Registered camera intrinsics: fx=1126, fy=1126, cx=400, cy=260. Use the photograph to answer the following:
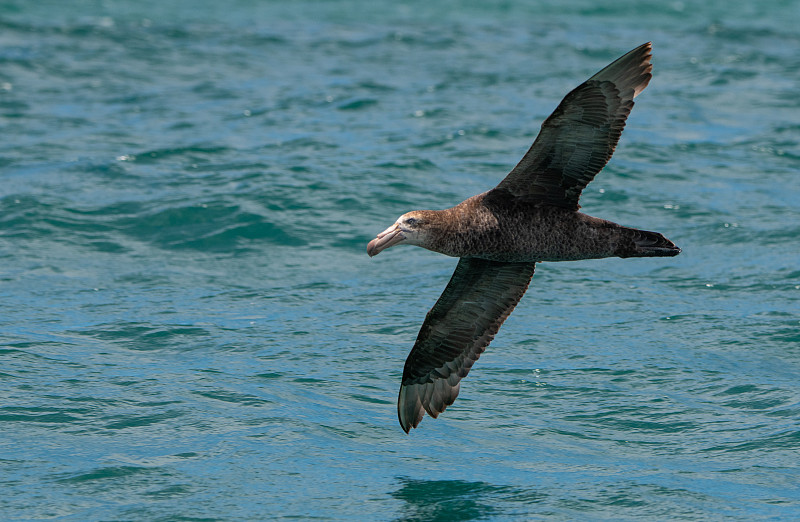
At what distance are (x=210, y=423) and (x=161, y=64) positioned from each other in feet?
56.7

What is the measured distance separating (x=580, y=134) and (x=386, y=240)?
1.85 m

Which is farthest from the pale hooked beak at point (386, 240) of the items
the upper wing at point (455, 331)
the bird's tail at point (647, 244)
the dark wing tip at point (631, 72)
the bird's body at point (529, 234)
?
the dark wing tip at point (631, 72)

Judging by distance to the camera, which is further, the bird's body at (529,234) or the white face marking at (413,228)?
the bird's body at (529,234)

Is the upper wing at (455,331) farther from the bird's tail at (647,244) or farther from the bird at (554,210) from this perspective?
the bird's tail at (647,244)

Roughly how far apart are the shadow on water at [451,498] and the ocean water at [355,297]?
0.10 ft

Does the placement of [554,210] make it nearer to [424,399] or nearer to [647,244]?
[647,244]

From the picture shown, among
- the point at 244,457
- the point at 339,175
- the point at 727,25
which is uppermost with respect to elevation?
the point at 727,25

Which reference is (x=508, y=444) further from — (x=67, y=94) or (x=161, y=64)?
(x=161, y=64)

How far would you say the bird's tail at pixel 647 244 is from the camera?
29.9 feet

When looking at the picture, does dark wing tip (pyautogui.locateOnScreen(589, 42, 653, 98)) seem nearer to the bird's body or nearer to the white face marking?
the bird's body

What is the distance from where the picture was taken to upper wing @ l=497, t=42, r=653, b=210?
8898 mm

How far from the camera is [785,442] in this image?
10336 millimetres

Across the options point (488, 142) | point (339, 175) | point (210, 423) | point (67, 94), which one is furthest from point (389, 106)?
point (210, 423)

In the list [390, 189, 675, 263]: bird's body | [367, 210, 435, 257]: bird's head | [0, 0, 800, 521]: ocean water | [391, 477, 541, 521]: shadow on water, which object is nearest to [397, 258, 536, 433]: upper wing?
[0, 0, 800, 521]: ocean water
